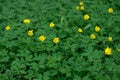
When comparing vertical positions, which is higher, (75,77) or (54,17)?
(54,17)

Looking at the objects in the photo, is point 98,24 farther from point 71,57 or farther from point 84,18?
point 71,57

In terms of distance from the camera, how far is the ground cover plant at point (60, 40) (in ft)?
9.99

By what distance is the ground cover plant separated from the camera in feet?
9.99

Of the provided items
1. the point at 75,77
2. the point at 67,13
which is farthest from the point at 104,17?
the point at 75,77

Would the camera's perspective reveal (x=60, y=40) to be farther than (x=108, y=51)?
Yes

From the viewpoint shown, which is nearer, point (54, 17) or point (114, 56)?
point (114, 56)

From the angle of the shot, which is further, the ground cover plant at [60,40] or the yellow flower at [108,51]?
the yellow flower at [108,51]

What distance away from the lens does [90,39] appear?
11.1 ft

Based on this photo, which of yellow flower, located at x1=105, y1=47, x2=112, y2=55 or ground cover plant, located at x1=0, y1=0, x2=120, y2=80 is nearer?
ground cover plant, located at x1=0, y1=0, x2=120, y2=80

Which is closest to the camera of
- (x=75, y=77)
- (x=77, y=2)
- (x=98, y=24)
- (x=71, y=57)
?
(x=75, y=77)

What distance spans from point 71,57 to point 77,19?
29.4 inches

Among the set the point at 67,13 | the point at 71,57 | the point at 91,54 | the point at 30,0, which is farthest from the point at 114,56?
the point at 30,0

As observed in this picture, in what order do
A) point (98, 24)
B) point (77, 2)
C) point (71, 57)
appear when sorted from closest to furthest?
1. point (71, 57)
2. point (98, 24)
3. point (77, 2)

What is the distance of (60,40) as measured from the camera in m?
3.43
